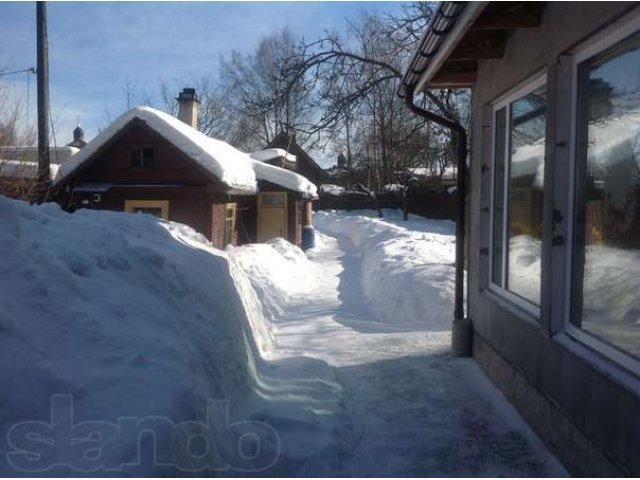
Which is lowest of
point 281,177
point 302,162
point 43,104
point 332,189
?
point 281,177

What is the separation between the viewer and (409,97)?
6797mm

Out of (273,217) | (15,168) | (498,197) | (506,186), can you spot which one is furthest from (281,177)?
(506,186)

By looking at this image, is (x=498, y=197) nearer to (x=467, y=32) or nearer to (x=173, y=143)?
(x=467, y=32)

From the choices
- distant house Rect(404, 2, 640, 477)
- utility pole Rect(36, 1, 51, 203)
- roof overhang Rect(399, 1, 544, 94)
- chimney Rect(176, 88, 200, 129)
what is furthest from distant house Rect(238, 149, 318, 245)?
distant house Rect(404, 2, 640, 477)

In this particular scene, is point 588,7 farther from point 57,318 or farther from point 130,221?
point 130,221

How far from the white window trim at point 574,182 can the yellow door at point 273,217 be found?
1756 cm

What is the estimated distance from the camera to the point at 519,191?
5340 millimetres

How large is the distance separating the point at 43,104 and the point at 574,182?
1395cm

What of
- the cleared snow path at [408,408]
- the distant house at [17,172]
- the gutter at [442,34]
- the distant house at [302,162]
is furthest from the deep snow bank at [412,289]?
the distant house at [302,162]

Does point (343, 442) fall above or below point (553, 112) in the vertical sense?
below

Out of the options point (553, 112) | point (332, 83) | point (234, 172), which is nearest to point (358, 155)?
point (234, 172)

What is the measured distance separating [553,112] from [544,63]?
18.0 inches

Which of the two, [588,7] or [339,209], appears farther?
[339,209]

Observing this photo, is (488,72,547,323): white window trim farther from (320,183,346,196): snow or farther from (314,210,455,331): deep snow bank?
(320,183,346,196): snow
